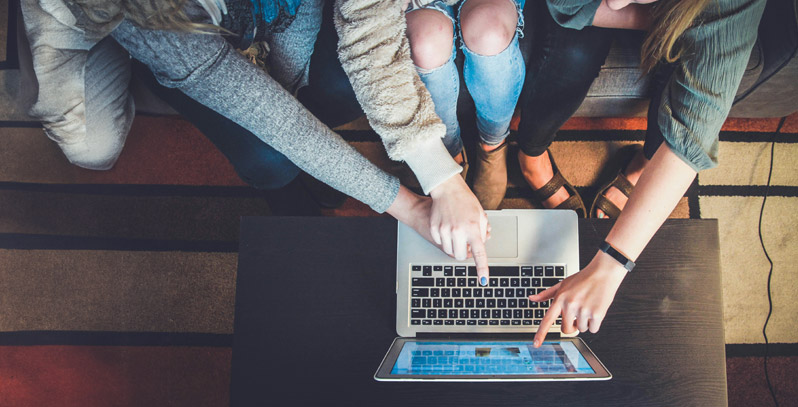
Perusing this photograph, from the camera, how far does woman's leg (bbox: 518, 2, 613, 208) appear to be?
0.98m

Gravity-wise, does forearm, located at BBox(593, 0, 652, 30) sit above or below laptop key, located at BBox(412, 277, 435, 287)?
above

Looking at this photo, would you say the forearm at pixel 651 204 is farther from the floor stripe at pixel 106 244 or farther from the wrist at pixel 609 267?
the floor stripe at pixel 106 244

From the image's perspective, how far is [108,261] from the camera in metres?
1.42

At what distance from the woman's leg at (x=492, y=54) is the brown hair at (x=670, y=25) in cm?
26

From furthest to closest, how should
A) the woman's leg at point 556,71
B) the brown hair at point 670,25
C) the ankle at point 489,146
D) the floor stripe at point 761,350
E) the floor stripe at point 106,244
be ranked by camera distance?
the floor stripe at point 106,244
the floor stripe at point 761,350
the ankle at point 489,146
the woman's leg at point 556,71
the brown hair at point 670,25

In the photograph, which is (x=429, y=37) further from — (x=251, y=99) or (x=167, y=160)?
(x=167, y=160)

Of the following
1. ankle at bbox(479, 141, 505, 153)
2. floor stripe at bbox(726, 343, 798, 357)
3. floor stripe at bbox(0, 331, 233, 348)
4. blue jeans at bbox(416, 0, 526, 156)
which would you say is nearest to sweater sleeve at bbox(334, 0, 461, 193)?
blue jeans at bbox(416, 0, 526, 156)

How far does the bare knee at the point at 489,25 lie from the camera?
0.88 m

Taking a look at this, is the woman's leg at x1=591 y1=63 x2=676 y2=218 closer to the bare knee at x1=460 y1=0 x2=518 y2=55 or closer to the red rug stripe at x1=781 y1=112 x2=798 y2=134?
the bare knee at x1=460 y1=0 x2=518 y2=55

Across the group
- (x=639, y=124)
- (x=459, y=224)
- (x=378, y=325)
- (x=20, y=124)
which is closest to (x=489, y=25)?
(x=459, y=224)

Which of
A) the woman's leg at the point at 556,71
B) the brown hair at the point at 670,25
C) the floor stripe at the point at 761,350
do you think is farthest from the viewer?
the floor stripe at the point at 761,350

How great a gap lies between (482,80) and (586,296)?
20.1 inches

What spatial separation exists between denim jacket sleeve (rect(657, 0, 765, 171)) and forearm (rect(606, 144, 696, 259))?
0.02 meters

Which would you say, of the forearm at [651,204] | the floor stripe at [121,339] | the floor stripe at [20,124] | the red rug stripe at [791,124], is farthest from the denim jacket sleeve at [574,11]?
the floor stripe at [20,124]
